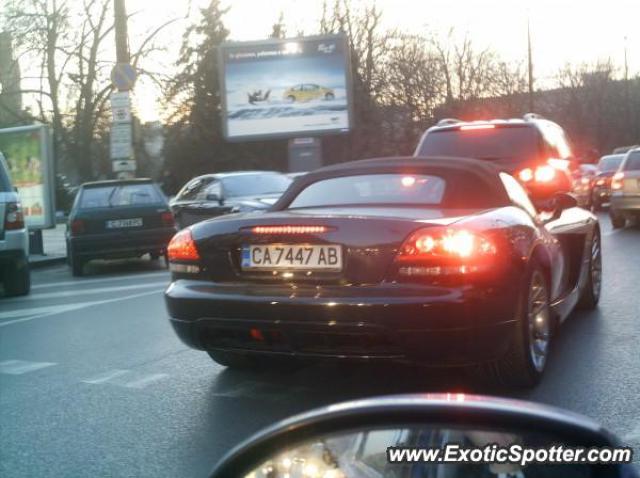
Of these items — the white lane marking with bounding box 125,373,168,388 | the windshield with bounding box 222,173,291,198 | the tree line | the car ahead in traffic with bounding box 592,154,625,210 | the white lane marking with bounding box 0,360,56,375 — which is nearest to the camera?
the white lane marking with bounding box 125,373,168,388

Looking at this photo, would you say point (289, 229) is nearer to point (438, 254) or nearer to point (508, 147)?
point (438, 254)

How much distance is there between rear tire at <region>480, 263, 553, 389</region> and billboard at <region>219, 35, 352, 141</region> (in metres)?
27.6

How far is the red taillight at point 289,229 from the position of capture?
14.4 ft

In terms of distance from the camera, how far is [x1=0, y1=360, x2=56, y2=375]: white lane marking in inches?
232

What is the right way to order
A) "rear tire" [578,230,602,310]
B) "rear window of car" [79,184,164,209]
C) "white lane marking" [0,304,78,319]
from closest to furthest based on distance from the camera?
1. "rear tire" [578,230,602,310]
2. "white lane marking" [0,304,78,319]
3. "rear window of car" [79,184,164,209]

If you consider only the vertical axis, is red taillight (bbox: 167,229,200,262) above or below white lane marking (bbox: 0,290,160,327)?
above

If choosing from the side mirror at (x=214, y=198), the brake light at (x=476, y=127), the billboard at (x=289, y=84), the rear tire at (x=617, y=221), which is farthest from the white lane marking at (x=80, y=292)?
the billboard at (x=289, y=84)

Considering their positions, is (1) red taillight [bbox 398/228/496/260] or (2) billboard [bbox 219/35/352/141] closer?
(1) red taillight [bbox 398/228/496/260]

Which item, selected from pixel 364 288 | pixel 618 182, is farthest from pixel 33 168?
pixel 364 288

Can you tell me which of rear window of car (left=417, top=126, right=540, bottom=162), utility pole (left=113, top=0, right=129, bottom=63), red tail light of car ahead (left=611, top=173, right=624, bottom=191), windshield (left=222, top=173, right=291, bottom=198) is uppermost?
utility pole (left=113, top=0, right=129, bottom=63)

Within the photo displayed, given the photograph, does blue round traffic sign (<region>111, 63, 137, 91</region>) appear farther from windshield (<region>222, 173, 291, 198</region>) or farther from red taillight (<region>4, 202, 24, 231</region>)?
red taillight (<region>4, 202, 24, 231</region>)

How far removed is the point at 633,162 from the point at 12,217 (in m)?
11.2

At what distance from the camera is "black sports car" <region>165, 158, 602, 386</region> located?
4180 mm

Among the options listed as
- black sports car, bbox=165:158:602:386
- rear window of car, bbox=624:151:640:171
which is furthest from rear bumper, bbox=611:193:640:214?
black sports car, bbox=165:158:602:386
